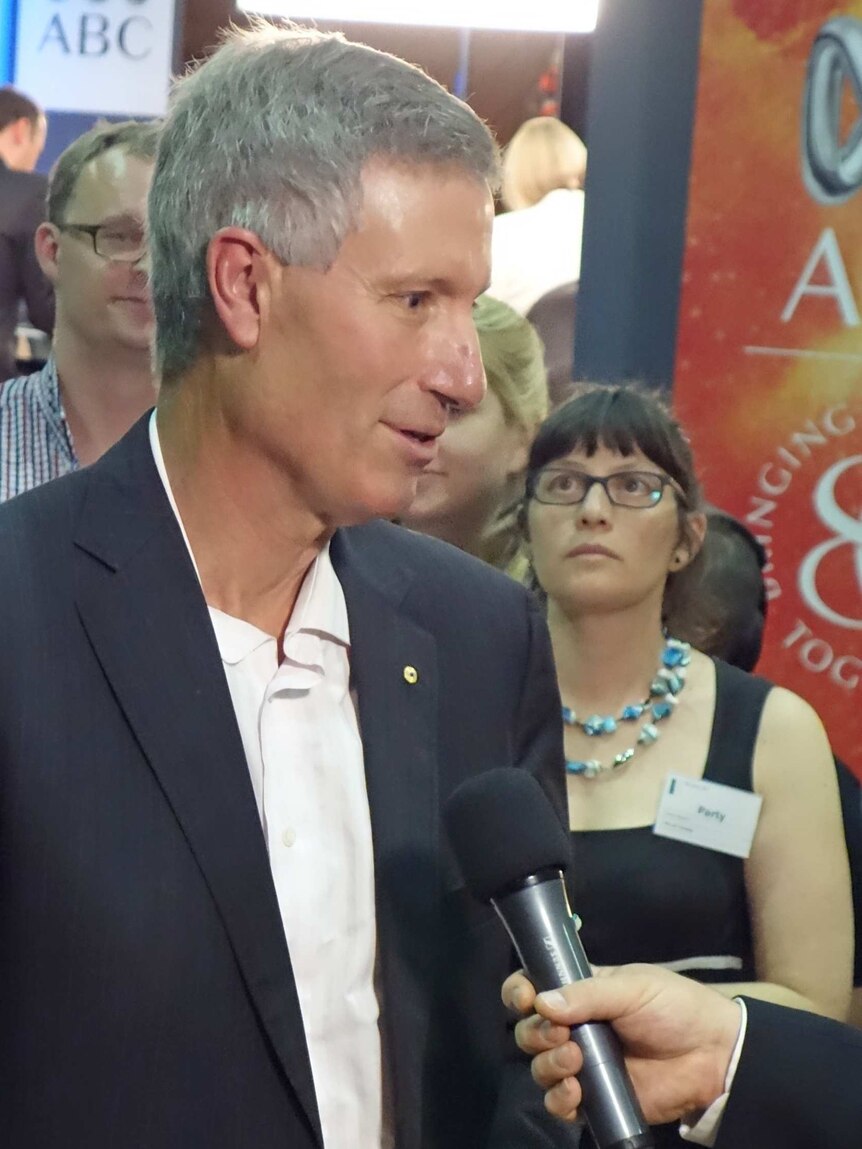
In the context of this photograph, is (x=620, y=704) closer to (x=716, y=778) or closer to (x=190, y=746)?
(x=716, y=778)

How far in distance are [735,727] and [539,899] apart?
1397 millimetres

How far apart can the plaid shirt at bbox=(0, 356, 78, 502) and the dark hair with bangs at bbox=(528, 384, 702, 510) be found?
2.67 ft

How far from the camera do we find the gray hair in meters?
1.49

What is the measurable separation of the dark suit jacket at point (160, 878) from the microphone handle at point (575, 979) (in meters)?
0.24

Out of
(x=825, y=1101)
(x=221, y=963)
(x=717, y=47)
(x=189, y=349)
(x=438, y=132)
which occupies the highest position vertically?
(x=717, y=47)

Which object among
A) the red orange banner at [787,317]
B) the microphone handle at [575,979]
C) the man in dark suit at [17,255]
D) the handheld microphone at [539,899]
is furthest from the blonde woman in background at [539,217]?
the microphone handle at [575,979]

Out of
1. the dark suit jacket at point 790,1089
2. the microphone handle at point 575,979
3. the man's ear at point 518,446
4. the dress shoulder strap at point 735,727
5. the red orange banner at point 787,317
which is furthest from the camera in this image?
the red orange banner at point 787,317

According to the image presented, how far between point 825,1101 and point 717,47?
98.2 inches

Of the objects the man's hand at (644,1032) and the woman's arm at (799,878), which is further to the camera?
the woman's arm at (799,878)

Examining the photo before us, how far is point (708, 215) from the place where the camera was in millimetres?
3615

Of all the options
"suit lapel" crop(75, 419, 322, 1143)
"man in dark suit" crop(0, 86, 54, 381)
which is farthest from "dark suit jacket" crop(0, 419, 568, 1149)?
"man in dark suit" crop(0, 86, 54, 381)

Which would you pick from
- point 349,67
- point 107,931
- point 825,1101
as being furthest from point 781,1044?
point 349,67

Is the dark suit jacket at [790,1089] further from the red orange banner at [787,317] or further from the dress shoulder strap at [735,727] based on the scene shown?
the red orange banner at [787,317]

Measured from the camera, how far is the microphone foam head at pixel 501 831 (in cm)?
135
